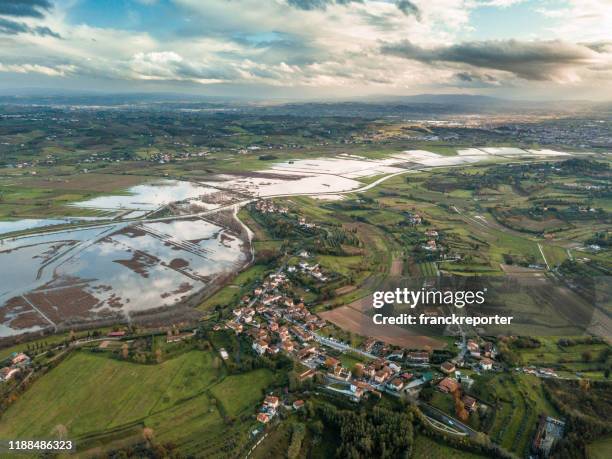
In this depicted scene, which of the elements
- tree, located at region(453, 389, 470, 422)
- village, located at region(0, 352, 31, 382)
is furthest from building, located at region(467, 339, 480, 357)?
village, located at region(0, 352, 31, 382)

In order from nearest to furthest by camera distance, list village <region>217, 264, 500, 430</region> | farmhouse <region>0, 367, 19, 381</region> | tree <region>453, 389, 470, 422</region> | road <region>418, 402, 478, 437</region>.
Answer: road <region>418, 402, 478, 437</region> → tree <region>453, 389, 470, 422</region> → village <region>217, 264, 500, 430</region> → farmhouse <region>0, 367, 19, 381</region>

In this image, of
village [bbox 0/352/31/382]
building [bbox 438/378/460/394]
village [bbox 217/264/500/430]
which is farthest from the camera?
village [bbox 0/352/31/382]

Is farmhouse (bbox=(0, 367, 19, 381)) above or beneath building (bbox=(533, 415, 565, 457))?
beneath

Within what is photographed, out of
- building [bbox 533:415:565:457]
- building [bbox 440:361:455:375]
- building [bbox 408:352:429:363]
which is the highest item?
building [bbox 440:361:455:375]

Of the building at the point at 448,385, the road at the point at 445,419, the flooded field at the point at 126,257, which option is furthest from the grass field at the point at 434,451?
the flooded field at the point at 126,257

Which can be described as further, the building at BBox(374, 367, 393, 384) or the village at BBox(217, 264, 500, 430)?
the building at BBox(374, 367, 393, 384)

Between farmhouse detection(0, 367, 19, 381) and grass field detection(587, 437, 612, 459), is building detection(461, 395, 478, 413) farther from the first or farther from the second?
farmhouse detection(0, 367, 19, 381)

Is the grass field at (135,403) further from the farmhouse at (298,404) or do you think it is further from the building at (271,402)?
the farmhouse at (298,404)

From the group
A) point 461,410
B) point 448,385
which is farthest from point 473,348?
point 461,410
